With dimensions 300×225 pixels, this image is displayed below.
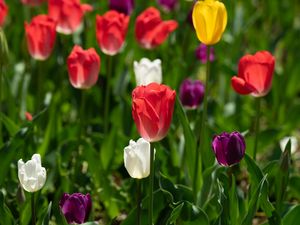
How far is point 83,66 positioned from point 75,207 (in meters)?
0.58

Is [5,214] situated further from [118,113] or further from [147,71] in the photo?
[118,113]

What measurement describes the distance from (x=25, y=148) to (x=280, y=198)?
0.86 meters

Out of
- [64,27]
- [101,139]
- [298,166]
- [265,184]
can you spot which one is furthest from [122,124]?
[265,184]

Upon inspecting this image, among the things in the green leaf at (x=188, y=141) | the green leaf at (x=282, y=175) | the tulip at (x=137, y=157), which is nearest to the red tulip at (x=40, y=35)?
the green leaf at (x=188, y=141)

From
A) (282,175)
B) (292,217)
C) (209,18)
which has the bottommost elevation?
(292,217)

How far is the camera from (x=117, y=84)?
344 cm

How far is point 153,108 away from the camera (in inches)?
78.4

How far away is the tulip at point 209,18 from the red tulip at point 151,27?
72 centimetres

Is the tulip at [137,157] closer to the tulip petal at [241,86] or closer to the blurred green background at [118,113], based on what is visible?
the blurred green background at [118,113]

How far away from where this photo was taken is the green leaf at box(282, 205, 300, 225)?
233cm

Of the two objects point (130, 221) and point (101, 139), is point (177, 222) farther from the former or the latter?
point (101, 139)

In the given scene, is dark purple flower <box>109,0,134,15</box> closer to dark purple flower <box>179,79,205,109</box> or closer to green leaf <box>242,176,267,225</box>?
dark purple flower <box>179,79,205,109</box>

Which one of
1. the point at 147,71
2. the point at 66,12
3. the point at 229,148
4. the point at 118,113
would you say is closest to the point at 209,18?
the point at 229,148

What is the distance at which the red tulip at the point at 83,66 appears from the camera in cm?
254
